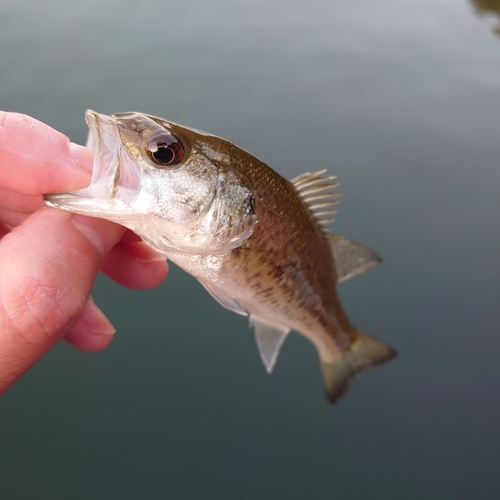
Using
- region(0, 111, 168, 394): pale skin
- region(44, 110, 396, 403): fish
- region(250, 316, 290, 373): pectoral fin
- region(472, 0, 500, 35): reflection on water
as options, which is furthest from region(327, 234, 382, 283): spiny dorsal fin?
region(472, 0, 500, 35): reflection on water

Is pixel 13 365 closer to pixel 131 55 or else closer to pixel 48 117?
pixel 48 117

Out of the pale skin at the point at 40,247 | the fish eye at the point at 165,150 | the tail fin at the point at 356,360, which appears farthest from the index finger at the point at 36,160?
the tail fin at the point at 356,360

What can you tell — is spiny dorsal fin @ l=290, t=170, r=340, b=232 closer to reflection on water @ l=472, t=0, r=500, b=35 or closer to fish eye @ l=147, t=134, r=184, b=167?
fish eye @ l=147, t=134, r=184, b=167

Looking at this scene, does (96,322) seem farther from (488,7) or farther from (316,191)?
(488,7)

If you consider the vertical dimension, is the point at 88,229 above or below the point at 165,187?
below

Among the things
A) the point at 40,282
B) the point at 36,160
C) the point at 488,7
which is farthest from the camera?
the point at 488,7

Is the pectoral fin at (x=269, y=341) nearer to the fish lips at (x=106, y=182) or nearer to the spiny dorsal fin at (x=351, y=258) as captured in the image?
the spiny dorsal fin at (x=351, y=258)

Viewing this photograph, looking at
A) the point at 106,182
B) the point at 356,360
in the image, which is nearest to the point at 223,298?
the point at 106,182
